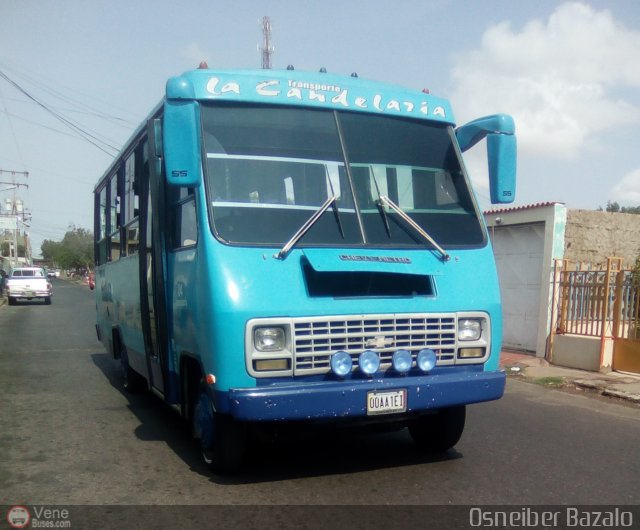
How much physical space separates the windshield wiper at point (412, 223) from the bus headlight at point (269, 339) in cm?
135

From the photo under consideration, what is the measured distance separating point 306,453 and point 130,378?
11.4 feet

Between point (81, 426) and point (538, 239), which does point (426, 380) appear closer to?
point (81, 426)

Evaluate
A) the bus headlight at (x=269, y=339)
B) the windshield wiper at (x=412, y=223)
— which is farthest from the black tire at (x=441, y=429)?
the bus headlight at (x=269, y=339)

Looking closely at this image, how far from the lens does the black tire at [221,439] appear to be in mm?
4566

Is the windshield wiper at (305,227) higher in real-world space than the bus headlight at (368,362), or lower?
higher

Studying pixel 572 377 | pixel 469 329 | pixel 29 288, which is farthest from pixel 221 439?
pixel 29 288

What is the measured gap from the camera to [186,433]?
614 cm

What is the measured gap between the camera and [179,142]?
4.34 metres

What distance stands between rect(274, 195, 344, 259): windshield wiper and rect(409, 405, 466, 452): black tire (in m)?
1.77

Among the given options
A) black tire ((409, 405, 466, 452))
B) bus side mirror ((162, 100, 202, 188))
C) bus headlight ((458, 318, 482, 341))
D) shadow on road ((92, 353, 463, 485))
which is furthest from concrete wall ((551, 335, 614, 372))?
bus side mirror ((162, 100, 202, 188))

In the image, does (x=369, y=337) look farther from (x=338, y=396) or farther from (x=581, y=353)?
(x=581, y=353)

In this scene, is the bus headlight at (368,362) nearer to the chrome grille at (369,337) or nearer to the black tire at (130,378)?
the chrome grille at (369,337)

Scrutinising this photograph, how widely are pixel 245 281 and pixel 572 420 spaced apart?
4454 millimetres

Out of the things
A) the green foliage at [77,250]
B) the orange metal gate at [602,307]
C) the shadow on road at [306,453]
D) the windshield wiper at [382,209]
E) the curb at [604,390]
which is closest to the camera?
the shadow on road at [306,453]
